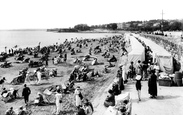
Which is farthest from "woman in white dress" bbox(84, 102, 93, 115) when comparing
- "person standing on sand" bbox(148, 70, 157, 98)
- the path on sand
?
"person standing on sand" bbox(148, 70, 157, 98)

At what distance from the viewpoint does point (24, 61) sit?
30.6m

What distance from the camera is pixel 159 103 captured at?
981cm

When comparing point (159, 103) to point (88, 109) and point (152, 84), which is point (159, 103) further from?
point (88, 109)

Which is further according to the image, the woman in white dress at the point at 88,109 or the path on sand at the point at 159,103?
the woman in white dress at the point at 88,109

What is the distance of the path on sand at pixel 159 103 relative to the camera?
8891 millimetres

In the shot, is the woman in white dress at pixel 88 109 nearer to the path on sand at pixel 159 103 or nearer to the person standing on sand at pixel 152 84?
the path on sand at pixel 159 103

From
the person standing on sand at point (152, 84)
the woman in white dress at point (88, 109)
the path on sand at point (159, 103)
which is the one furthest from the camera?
the person standing on sand at point (152, 84)

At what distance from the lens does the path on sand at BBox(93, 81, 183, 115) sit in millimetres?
8891

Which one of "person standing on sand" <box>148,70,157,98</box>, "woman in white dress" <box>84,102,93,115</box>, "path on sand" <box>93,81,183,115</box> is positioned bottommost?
"woman in white dress" <box>84,102,93,115</box>

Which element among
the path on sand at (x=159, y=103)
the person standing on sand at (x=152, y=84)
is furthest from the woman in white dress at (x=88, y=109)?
the person standing on sand at (x=152, y=84)

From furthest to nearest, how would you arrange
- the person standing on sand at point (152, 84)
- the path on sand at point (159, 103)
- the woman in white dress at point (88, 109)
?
the person standing on sand at point (152, 84), the woman in white dress at point (88, 109), the path on sand at point (159, 103)

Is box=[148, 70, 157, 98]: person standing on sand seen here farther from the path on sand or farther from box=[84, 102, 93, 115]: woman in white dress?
box=[84, 102, 93, 115]: woman in white dress

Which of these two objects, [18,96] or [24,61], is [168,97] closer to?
[18,96]

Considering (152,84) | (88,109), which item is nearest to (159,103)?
(152,84)
